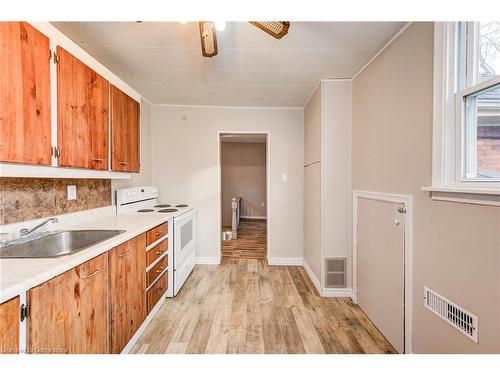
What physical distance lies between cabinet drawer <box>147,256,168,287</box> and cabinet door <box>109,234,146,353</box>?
0.12 metres

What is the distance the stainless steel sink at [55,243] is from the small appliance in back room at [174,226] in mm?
709

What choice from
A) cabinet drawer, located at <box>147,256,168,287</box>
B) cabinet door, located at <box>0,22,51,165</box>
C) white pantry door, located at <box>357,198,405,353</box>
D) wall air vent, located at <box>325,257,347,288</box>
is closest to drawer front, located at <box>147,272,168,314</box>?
cabinet drawer, located at <box>147,256,168,287</box>

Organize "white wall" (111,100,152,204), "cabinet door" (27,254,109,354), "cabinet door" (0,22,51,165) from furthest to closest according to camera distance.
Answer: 1. "white wall" (111,100,152,204)
2. "cabinet door" (0,22,51,165)
3. "cabinet door" (27,254,109,354)

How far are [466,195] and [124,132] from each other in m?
2.55

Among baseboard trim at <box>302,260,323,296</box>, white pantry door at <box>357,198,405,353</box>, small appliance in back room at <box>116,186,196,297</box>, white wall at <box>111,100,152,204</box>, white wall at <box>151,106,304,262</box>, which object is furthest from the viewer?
white wall at <box>151,106,304,262</box>

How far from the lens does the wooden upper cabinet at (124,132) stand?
1.97m

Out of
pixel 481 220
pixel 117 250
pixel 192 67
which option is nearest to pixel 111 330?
pixel 117 250

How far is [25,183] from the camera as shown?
151 cm

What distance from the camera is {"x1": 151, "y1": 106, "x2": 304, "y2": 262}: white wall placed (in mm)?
3418

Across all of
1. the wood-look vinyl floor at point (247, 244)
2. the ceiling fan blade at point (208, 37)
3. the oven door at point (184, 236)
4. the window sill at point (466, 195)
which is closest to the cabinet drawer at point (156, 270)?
the oven door at point (184, 236)

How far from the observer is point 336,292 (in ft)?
8.18

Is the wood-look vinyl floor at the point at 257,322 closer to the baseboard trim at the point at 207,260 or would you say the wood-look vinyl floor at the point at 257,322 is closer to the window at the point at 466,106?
the baseboard trim at the point at 207,260

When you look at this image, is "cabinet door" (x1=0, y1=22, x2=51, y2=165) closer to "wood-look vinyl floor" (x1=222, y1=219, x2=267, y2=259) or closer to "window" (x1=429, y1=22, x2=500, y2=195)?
"window" (x1=429, y1=22, x2=500, y2=195)
